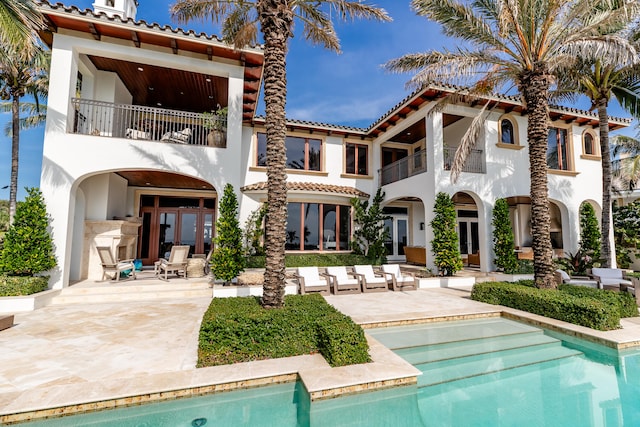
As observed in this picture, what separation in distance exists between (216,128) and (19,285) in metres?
7.36

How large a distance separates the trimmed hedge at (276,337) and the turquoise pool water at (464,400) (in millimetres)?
754

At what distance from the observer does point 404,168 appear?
16484mm

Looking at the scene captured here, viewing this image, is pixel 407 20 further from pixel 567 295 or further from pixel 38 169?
pixel 38 169

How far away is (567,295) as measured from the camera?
8.08 m

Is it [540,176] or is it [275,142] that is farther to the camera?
[540,176]

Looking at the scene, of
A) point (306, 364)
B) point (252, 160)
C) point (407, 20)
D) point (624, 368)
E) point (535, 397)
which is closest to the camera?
point (535, 397)

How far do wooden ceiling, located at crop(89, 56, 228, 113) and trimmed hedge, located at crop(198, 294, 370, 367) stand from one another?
384 inches

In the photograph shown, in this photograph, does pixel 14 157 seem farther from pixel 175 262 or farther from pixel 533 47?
pixel 533 47

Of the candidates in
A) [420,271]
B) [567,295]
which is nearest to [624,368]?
[567,295]

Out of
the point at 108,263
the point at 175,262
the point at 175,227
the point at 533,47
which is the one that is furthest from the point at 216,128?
the point at 533,47

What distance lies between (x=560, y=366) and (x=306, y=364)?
472cm

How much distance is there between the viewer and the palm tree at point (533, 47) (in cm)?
866

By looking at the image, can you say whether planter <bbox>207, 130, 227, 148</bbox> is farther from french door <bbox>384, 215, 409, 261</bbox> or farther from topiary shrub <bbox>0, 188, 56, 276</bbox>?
french door <bbox>384, 215, 409, 261</bbox>

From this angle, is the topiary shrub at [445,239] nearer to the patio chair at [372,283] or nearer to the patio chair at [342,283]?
the patio chair at [372,283]
